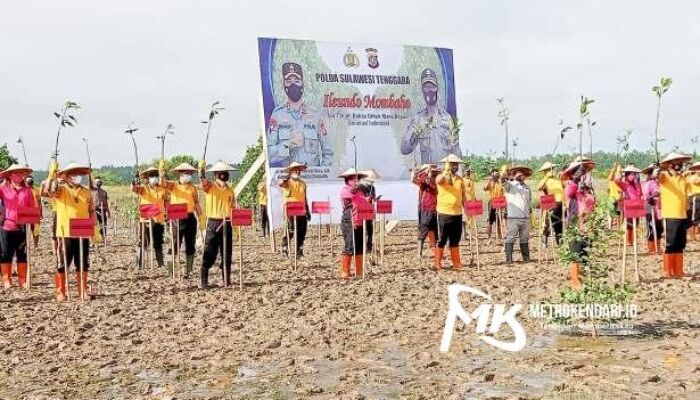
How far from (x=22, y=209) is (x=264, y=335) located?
199 inches

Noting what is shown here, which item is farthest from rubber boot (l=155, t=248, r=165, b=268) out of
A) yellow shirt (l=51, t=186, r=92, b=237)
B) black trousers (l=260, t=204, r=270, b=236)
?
black trousers (l=260, t=204, r=270, b=236)

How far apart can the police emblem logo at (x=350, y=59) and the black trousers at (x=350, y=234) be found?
892 centimetres

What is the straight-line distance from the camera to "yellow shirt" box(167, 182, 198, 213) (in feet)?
41.9

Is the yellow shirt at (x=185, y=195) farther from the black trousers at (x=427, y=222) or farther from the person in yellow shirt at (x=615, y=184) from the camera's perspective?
the person in yellow shirt at (x=615, y=184)

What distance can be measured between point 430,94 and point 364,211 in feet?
32.4

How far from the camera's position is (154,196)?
13398 mm

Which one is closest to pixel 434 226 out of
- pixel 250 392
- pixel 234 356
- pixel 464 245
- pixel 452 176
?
pixel 452 176

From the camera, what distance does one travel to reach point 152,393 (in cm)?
620

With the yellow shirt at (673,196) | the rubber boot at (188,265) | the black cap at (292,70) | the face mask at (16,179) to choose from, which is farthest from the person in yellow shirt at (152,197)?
the yellow shirt at (673,196)

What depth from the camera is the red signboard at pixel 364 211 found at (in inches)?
482

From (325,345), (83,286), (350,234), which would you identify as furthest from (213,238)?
(325,345)

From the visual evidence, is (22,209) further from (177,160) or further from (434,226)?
(177,160)

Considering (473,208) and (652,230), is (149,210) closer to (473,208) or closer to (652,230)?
(473,208)

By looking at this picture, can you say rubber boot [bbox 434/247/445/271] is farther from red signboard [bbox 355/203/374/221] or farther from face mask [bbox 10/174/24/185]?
face mask [bbox 10/174/24/185]
